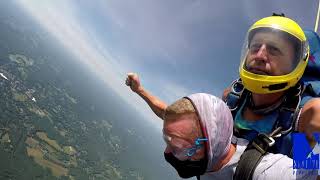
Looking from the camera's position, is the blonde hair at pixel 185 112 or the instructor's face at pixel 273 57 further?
the instructor's face at pixel 273 57

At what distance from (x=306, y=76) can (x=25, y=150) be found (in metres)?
146

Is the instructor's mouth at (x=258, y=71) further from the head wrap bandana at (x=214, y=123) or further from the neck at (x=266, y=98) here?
the head wrap bandana at (x=214, y=123)

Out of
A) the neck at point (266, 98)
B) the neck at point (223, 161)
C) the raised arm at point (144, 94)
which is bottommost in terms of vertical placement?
the neck at point (223, 161)

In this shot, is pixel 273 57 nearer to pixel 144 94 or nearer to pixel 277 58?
pixel 277 58

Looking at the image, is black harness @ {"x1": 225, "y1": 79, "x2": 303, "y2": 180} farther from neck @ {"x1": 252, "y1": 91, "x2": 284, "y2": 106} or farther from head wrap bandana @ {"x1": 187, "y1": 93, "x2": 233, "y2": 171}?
head wrap bandana @ {"x1": 187, "y1": 93, "x2": 233, "y2": 171}

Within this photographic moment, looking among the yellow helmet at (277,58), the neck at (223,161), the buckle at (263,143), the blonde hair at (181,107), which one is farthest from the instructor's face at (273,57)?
the blonde hair at (181,107)

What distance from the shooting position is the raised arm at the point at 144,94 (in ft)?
14.2

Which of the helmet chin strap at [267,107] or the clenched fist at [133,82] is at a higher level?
the clenched fist at [133,82]

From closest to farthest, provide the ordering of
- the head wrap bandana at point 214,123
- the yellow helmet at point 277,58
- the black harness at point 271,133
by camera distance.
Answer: the head wrap bandana at point 214,123 → the black harness at point 271,133 → the yellow helmet at point 277,58

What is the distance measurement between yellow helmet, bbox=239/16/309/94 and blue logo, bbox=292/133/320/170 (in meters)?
1.25

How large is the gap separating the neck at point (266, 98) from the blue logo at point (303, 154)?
4.67 feet

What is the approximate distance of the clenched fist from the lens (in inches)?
172

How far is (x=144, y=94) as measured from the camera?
14.7 ft

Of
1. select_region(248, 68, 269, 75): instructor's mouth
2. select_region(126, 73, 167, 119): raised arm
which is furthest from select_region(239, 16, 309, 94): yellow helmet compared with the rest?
select_region(126, 73, 167, 119): raised arm
